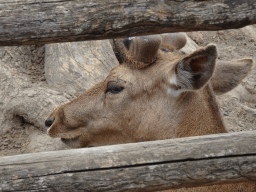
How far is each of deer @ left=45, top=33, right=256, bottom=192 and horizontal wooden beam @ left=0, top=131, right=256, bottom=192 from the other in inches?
37.5

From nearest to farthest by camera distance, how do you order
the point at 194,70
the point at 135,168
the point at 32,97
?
the point at 135,168 → the point at 194,70 → the point at 32,97

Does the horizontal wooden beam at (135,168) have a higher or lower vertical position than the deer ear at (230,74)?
higher

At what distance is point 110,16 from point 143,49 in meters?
1.41

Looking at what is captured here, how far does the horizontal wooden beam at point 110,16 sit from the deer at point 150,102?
2.69 feet

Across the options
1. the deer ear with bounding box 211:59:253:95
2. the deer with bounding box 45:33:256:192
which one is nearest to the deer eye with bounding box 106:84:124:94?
the deer with bounding box 45:33:256:192

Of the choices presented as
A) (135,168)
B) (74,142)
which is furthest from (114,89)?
(135,168)

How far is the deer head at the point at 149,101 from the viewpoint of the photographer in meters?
3.30

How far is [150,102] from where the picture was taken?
11.3 ft

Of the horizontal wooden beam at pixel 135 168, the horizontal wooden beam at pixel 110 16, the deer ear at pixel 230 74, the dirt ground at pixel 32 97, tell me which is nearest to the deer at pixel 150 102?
the deer ear at pixel 230 74

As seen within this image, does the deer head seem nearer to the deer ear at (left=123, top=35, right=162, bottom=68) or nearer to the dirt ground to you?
the deer ear at (left=123, top=35, right=162, bottom=68)

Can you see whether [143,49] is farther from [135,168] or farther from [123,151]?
[135,168]

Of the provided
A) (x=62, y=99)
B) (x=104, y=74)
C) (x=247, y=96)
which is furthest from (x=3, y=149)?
(x=247, y=96)

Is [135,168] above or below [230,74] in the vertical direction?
above

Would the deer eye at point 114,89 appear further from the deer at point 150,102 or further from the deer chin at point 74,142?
the deer chin at point 74,142
